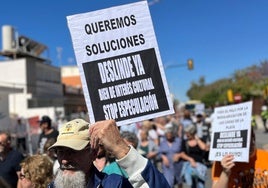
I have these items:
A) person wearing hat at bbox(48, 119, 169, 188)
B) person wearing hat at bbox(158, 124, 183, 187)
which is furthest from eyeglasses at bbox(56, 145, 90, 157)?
person wearing hat at bbox(158, 124, 183, 187)

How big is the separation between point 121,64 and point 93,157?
26.8 inches

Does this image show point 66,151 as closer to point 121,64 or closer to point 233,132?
point 121,64

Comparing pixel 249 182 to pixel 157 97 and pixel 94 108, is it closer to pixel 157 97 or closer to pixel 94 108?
pixel 157 97

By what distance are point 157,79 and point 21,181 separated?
5.69 ft

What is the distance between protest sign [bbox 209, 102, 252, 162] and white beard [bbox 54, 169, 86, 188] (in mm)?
1809

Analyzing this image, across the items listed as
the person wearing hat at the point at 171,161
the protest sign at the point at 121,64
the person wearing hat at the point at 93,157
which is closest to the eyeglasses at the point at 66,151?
the person wearing hat at the point at 93,157

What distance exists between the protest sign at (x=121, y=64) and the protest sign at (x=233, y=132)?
134cm

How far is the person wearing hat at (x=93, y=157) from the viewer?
2.33 metres

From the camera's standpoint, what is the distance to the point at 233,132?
14.1ft

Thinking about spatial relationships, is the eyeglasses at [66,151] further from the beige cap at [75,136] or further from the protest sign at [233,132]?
the protest sign at [233,132]

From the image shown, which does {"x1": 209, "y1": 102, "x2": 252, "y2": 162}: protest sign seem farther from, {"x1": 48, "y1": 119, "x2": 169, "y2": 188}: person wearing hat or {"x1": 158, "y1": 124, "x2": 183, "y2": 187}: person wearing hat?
{"x1": 158, "y1": 124, "x2": 183, "y2": 187}: person wearing hat

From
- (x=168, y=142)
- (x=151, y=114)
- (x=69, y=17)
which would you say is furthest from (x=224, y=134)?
(x=168, y=142)

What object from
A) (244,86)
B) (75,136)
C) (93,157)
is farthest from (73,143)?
(244,86)

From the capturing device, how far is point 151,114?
2973 mm
